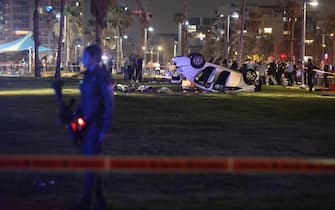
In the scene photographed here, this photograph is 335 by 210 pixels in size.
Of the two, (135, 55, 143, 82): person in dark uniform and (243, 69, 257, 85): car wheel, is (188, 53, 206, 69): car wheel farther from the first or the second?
(135, 55, 143, 82): person in dark uniform

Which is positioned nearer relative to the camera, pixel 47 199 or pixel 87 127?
pixel 87 127

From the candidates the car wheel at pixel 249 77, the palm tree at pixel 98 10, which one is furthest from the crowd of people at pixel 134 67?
the car wheel at pixel 249 77

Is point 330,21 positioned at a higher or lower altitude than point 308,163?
higher

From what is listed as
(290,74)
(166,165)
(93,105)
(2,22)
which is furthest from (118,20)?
(166,165)

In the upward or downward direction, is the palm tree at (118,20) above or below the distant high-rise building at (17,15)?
below

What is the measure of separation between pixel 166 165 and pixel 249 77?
3329 cm

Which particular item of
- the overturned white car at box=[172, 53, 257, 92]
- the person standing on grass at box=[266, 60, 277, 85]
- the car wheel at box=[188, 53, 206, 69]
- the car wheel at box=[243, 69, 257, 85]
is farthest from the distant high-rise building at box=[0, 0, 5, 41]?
the car wheel at box=[188, 53, 206, 69]

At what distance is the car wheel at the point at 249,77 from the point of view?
1477 inches

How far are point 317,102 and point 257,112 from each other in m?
6.75

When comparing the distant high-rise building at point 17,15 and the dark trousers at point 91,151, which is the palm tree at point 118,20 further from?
the dark trousers at point 91,151

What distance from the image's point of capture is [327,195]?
30.0 ft

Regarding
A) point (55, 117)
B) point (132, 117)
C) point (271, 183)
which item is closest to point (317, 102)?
point (132, 117)

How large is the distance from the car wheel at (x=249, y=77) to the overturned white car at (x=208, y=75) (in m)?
0.37

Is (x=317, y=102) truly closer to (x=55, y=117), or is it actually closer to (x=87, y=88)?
(x=55, y=117)
